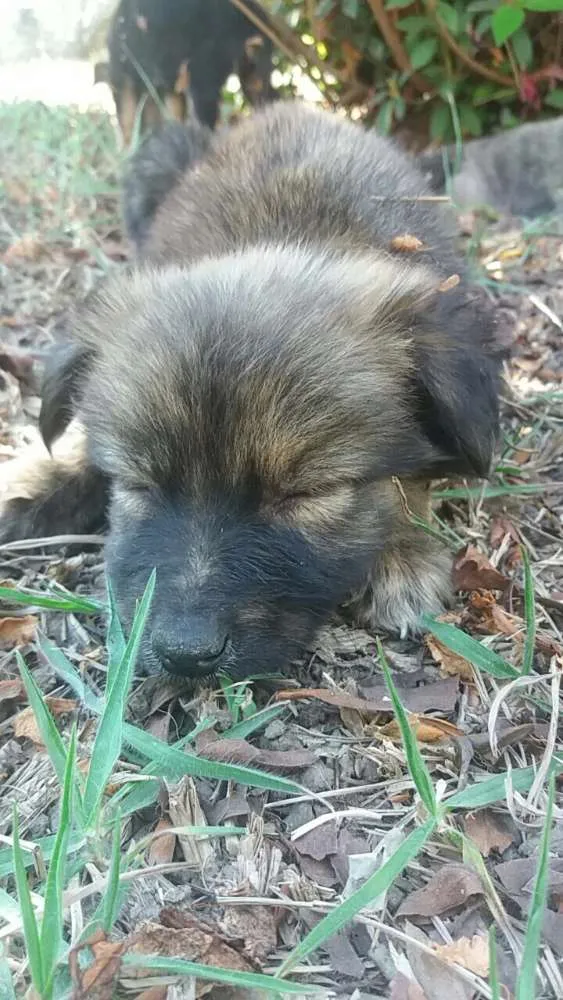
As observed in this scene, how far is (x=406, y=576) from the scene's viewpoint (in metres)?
2.39

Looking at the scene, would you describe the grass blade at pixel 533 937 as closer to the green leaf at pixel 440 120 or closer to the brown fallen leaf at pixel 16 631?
the brown fallen leaf at pixel 16 631

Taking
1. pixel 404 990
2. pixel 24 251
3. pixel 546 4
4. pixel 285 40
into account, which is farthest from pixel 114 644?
pixel 285 40

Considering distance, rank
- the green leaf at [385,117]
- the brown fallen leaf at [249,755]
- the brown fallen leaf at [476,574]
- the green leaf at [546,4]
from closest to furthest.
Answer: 1. the brown fallen leaf at [249,755]
2. the brown fallen leaf at [476,574]
3. the green leaf at [546,4]
4. the green leaf at [385,117]

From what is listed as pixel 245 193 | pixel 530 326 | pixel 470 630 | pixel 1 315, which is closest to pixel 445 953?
pixel 470 630

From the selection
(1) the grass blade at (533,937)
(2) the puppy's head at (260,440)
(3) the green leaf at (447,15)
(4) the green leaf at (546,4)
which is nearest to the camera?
(1) the grass blade at (533,937)

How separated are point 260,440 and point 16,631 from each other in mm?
842

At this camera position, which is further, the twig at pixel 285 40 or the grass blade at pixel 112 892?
the twig at pixel 285 40

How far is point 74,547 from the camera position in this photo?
8.87 ft

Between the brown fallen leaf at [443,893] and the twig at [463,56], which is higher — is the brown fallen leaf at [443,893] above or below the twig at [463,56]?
below

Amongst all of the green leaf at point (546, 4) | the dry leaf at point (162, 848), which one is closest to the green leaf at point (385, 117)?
the green leaf at point (546, 4)

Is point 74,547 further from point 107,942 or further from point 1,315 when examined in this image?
point 1,315

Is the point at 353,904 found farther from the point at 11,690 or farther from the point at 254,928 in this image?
the point at 11,690

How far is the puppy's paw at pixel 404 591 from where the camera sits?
7.54ft

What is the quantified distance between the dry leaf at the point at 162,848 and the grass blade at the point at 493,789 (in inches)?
20.2
